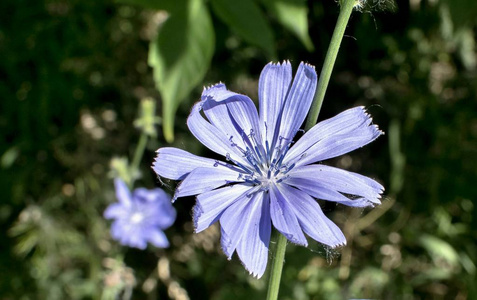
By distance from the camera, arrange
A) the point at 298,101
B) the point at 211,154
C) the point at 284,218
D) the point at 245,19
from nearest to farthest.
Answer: the point at 284,218
the point at 298,101
the point at 245,19
the point at 211,154

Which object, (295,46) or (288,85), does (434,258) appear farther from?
(288,85)

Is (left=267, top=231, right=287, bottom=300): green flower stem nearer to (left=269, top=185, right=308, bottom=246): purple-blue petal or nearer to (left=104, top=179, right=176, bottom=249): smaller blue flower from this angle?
(left=269, top=185, right=308, bottom=246): purple-blue petal

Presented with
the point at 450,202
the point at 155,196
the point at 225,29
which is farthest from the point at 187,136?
the point at 450,202

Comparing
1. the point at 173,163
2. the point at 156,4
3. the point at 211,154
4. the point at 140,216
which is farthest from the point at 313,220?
the point at 211,154

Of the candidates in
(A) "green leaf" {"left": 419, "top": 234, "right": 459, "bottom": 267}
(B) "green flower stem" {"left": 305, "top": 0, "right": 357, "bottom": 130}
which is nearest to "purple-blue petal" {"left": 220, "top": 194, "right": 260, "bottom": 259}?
(B) "green flower stem" {"left": 305, "top": 0, "right": 357, "bottom": 130}

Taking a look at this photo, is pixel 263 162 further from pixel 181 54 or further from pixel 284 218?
pixel 181 54

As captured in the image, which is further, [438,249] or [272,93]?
[438,249]
